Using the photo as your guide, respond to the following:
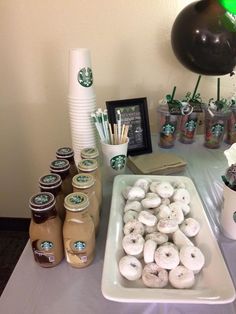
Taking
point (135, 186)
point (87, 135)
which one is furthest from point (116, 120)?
point (135, 186)

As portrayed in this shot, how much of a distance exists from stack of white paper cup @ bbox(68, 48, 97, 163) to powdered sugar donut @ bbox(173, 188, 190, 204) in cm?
30

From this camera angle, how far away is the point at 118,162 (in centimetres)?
75

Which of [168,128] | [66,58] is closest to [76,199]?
[168,128]

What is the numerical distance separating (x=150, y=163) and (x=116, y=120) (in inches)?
6.3

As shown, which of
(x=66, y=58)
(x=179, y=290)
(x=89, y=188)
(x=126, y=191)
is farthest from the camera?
(x=66, y=58)

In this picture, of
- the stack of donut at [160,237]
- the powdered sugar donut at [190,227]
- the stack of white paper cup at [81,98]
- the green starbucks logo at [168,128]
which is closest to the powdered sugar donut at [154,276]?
the stack of donut at [160,237]

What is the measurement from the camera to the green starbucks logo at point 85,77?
753 mm

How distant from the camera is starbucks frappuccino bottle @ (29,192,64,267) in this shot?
46 centimetres

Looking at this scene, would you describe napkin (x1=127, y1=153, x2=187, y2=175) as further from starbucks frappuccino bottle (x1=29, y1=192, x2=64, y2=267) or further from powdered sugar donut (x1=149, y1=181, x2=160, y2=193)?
starbucks frappuccino bottle (x1=29, y1=192, x2=64, y2=267)

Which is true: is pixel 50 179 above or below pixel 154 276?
above

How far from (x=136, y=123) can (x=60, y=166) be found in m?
0.36

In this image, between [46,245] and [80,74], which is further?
[80,74]

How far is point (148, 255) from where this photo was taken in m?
0.47

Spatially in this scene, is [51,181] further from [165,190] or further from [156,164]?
[156,164]
